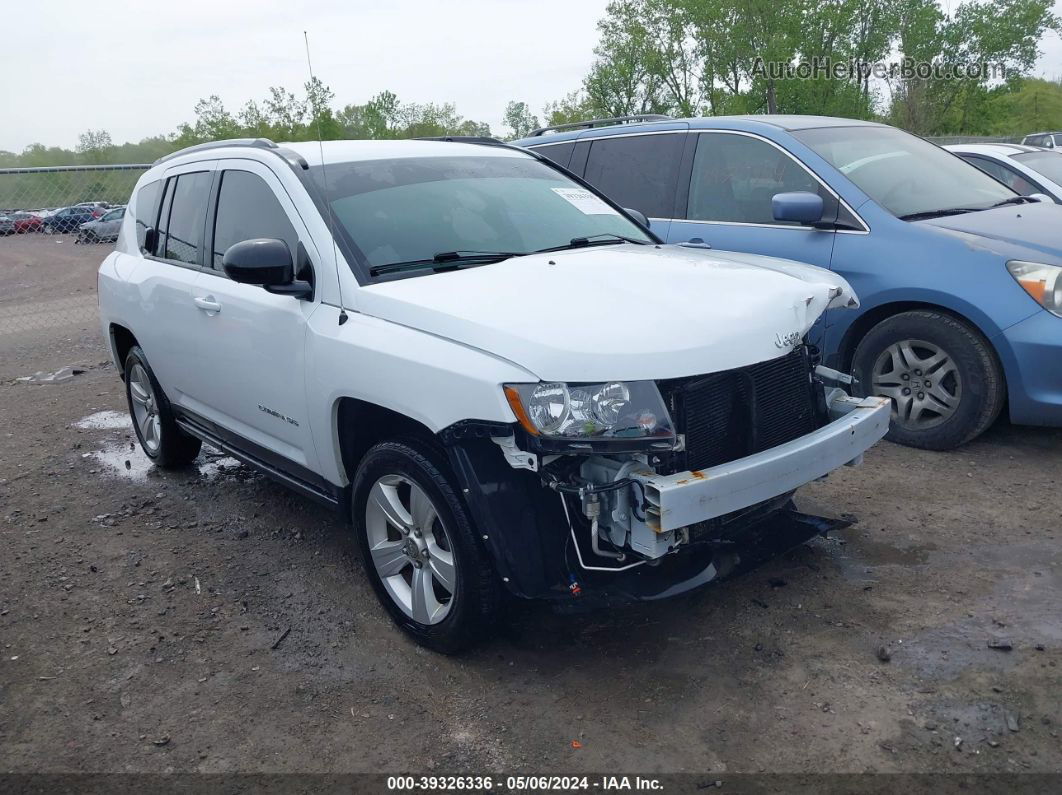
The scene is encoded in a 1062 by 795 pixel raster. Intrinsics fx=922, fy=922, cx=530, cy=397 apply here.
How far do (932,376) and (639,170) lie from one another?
2.53 meters

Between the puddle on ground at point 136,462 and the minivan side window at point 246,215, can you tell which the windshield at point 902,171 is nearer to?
the minivan side window at point 246,215

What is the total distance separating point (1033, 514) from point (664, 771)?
260cm

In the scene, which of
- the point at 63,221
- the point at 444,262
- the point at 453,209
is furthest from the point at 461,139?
the point at 63,221

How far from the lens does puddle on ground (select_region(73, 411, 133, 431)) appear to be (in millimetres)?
6996

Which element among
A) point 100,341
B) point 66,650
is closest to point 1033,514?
point 66,650

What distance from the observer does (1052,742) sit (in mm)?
2701

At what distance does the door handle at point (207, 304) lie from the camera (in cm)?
430

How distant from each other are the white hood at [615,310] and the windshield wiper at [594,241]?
0.20m

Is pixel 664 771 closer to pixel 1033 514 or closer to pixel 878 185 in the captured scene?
pixel 1033 514

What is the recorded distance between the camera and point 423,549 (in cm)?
339

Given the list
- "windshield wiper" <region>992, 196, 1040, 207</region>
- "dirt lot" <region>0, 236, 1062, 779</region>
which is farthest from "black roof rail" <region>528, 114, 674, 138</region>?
"dirt lot" <region>0, 236, 1062, 779</region>

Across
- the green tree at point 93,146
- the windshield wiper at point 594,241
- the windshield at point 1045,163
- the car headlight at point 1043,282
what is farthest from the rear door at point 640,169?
the green tree at point 93,146

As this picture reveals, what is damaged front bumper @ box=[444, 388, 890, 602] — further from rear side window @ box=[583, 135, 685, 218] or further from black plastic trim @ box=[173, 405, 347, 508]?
rear side window @ box=[583, 135, 685, 218]

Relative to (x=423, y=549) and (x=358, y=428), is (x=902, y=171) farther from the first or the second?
(x=423, y=549)
